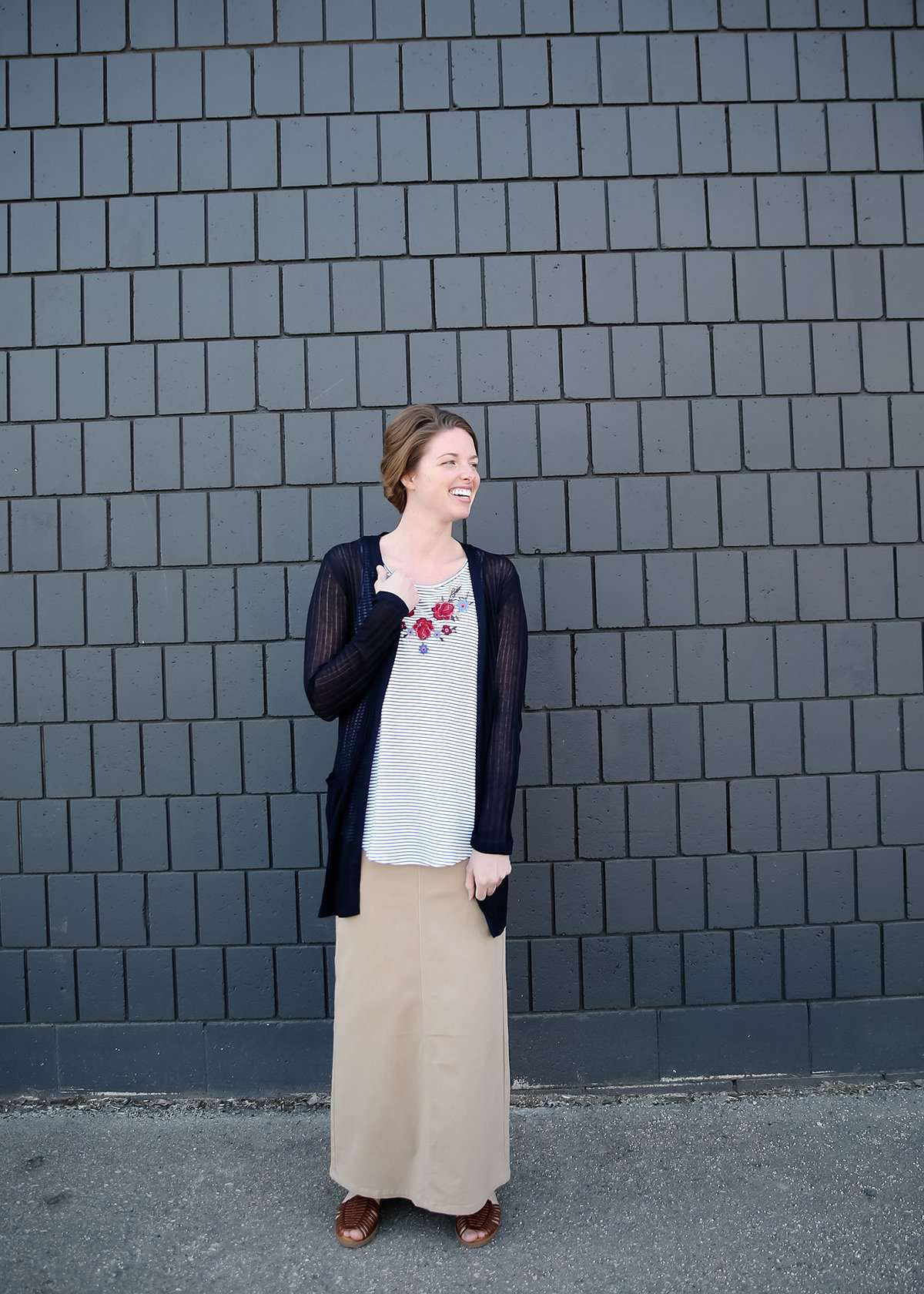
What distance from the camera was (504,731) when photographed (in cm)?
257

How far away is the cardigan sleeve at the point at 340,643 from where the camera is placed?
2.40m

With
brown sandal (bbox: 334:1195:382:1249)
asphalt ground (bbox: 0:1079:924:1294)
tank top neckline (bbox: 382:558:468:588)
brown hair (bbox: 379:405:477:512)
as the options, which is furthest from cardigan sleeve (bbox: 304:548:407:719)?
asphalt ground (bbox: 0:1079:924:1294)

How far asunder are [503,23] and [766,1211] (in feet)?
13.7

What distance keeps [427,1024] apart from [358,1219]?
25.1 inches

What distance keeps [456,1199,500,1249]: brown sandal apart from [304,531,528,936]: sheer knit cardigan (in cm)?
85

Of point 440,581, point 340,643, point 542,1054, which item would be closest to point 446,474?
point 440,581

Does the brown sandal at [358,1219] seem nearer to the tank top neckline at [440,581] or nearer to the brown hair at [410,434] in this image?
the tank top neckline at [440,581]

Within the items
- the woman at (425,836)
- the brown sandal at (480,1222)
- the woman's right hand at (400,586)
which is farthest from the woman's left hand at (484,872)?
the brown sandal at (480,1222)

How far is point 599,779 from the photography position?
348 cm

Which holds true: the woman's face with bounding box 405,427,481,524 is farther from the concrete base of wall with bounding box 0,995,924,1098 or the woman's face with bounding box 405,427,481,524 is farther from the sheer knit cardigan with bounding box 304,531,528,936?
the concrete base of wall with bounding box 0,995,924,1098

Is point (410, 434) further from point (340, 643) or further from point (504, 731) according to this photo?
point (504, 731)

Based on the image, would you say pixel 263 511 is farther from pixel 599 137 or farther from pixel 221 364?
pixel 599 137

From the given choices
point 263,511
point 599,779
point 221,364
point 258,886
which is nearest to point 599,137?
point 221,364

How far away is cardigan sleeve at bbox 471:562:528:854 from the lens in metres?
2.52
